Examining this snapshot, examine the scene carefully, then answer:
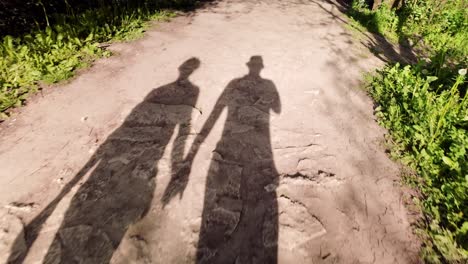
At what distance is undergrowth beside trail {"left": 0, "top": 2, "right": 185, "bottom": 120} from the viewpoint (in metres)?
4.76

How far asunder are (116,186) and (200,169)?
3.38ft

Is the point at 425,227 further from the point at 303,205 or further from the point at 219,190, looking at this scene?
the point at 219,190

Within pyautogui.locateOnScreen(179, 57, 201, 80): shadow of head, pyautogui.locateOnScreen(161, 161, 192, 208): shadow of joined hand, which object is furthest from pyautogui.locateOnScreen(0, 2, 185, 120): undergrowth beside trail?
pyautogui.locateOnScreen(161, 161, 192, 208): shadow of joined hand

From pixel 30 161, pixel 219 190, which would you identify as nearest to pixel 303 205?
pixel 219 190

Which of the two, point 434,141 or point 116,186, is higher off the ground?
point 434,141

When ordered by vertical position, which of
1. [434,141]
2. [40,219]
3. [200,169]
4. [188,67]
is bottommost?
[40,219]

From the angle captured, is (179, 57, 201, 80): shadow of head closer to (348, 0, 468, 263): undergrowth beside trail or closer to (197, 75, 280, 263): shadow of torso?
(197, 75, 280, 263): shadow of torso

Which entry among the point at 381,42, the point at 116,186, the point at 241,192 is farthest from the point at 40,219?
the point at 381,42

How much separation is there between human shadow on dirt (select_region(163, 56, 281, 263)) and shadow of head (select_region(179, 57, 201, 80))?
108 centimetres

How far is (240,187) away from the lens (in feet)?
10.7

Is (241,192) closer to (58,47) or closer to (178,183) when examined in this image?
(178,183)

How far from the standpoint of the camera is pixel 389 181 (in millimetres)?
3566

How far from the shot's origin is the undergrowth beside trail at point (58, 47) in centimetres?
476

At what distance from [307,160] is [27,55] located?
5.76 metres
